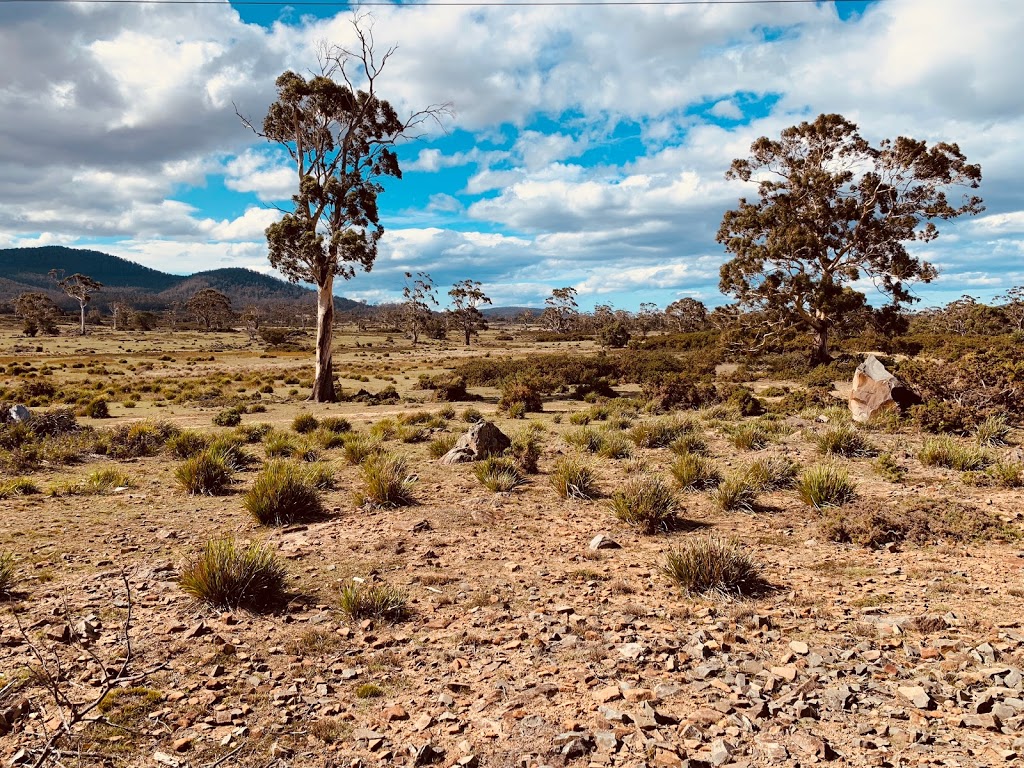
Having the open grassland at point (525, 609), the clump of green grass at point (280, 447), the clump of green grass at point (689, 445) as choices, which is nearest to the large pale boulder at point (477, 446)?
the open grassland at point (525, 609)

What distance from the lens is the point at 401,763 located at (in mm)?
3848

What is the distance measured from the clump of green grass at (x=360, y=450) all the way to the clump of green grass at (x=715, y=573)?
25.8 feet

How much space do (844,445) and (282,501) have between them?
11223 millimetres

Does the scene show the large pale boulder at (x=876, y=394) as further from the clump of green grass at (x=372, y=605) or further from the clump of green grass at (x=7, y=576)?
the clump of green grass at (x=7, y=576)

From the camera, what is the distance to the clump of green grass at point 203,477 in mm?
10594

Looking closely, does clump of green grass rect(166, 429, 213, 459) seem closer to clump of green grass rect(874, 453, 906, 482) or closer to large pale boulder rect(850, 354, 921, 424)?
clump of green grass rect(874, 453, 906, 482)

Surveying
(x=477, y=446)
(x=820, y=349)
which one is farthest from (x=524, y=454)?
(x=820, y=349)

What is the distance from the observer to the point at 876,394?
52.1 feet

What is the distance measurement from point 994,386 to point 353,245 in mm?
21386

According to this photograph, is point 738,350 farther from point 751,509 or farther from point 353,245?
point 751,509

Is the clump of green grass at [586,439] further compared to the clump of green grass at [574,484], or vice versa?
the clump of green grass at [586,439]

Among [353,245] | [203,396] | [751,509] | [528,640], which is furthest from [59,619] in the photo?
[203,396]

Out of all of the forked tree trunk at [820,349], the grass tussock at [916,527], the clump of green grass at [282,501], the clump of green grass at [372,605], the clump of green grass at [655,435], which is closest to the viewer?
the clump of green grass at [372,605]

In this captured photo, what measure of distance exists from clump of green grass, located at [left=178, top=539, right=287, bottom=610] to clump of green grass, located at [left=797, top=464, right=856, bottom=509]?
7.67m
